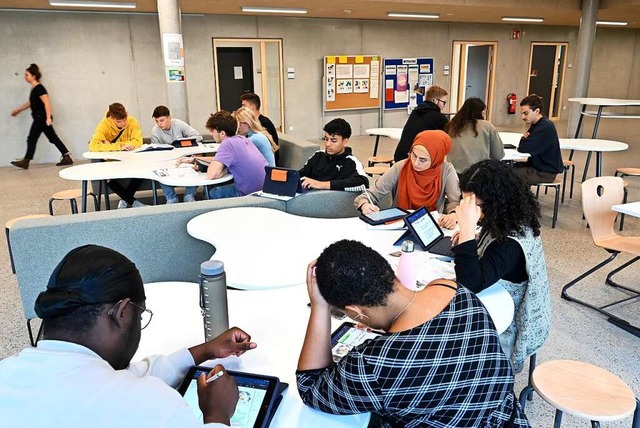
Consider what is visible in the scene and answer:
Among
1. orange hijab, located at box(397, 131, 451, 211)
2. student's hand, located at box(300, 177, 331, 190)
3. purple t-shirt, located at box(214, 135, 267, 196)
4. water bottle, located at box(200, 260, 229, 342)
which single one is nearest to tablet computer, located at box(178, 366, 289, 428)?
water bottle, located at box(200, 260, 229, 342)

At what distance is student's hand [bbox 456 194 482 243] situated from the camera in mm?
1788

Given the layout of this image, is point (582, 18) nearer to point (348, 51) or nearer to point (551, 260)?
point (348, 51)

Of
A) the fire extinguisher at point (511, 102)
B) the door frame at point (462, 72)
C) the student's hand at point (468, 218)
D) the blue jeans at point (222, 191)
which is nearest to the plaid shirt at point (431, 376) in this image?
the student's hand at point (468, 218)

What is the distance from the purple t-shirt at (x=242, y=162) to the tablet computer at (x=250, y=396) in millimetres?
2556

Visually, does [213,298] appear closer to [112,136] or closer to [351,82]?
[112,136]

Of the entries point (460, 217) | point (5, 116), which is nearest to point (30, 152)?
point (5, 116)

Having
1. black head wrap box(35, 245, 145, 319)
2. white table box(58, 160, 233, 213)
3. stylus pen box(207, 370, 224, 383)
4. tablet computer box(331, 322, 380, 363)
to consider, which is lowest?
tablet computer box(331, 322, 380, 363)

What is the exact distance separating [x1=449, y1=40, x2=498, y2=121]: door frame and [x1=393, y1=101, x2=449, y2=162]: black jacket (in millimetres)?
7237

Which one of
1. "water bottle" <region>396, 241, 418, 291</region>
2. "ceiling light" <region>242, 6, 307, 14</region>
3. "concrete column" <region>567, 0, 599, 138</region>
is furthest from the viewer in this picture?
"concrete column" <region>567, 0, 599, 138</region>

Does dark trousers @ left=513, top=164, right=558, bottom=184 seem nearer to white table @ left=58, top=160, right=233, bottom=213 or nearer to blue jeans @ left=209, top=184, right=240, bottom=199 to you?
blue jeans @ left=209, top=184, right=240, bottom=199

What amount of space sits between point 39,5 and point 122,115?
364cm

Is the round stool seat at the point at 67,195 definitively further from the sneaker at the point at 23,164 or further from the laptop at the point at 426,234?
the sneaker at the point at 23,164

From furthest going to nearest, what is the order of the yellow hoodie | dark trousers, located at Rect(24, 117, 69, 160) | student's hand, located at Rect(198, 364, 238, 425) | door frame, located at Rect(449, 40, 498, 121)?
door frame, located at Rect(449, 40, 498, 121) → dark trousers, located at Rect(24, 117, 69, 160) → the yellow hoodie → student's hand, located at Rect(198, 364, 238, 425)

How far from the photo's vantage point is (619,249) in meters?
2.95
